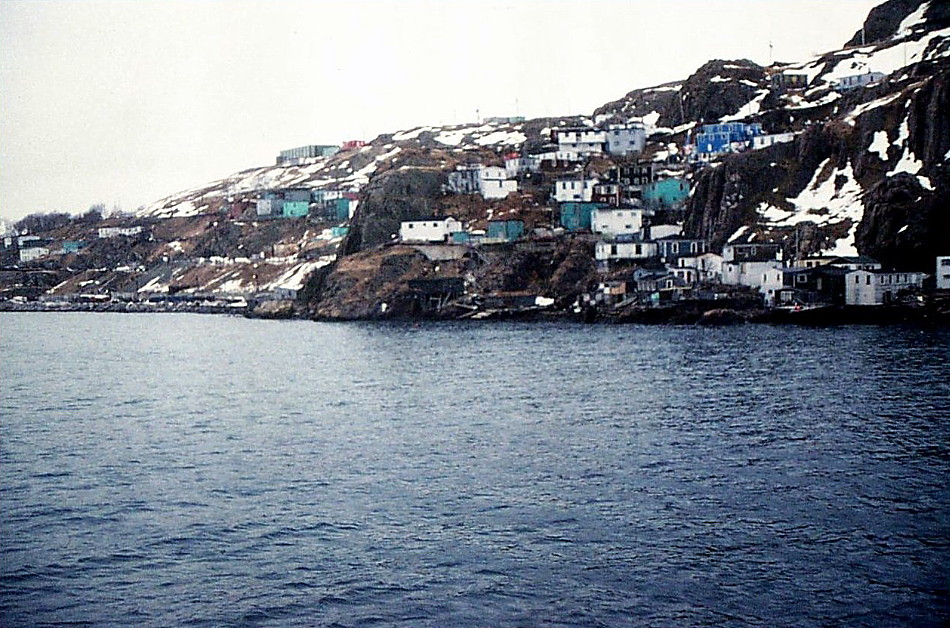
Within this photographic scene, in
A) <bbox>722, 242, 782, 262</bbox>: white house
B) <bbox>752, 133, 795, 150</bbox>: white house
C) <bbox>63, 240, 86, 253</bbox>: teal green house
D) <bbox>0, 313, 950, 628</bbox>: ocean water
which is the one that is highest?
<bbox>752, 133, 795, 150</bbox>: white house

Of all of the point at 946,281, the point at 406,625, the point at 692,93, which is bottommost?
the point at 406,625

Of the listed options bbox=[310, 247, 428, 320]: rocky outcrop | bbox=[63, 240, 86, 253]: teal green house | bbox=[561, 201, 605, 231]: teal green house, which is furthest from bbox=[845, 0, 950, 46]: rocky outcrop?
bbox=[63, 240, 86, 253]: teal green house

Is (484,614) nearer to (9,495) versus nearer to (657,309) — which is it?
(9,495)

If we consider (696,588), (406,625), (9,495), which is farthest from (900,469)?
(9,495)

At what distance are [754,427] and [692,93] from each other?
58824 mm

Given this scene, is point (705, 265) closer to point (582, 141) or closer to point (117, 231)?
point (582, 141)

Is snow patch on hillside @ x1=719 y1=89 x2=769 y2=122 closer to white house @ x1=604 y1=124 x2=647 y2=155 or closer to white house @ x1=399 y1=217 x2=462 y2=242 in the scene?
white house @ x1=604 y1=124 x2=647 y2=155

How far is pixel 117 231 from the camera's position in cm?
9538

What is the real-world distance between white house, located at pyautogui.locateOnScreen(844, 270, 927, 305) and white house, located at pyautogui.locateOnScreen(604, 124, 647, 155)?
1191 inches

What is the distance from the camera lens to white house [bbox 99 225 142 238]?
94375mm

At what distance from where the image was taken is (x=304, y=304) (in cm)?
6297

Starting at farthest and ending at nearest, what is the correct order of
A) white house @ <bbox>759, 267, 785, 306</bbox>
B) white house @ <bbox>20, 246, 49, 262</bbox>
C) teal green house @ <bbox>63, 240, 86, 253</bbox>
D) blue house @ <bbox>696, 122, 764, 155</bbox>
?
teal green house @ <bbox>63, 240, 86, 253</bbox>, white house @ <bbox>20, 246, 49, 262</bbox>, blue house @ <bbox>696, 122, 764, 155</bbox>, white house @ <bbox>759, 267, 785, 306</bbox>

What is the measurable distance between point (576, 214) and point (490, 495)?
43992 mm

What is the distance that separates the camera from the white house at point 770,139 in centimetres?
6037
